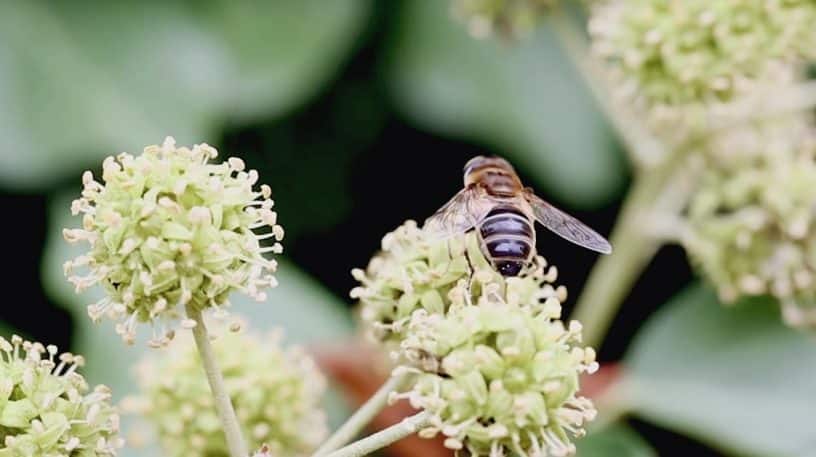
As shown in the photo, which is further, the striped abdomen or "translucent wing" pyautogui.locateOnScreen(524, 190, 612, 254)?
"translucent wing" pyautogui.locateOnScreen(524, 190, 612, 254)

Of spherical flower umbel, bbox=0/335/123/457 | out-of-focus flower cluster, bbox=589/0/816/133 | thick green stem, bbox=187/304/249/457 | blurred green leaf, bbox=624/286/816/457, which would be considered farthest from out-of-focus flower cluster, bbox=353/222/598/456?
blurred green leaf, bbox=624/286/816/457

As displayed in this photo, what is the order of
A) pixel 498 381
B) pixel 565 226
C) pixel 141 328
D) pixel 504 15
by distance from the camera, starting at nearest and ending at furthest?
pixel 498 381 → pixel 565 226 → pixel 141 328 → pixel 504 15

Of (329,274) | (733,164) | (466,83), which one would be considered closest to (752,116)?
(733,164)

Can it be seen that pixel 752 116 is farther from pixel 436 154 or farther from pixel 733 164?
pixel 436 154

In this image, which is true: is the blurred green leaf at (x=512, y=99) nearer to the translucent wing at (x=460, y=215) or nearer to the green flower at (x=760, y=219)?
the green flower at (x=760, y=219)

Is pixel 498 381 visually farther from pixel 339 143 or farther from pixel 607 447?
pixel 339 143

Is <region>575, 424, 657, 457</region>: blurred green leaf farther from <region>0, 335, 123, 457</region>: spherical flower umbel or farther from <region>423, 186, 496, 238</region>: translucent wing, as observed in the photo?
<region>0, 335, 123, 457</region>: spherical flower umbel

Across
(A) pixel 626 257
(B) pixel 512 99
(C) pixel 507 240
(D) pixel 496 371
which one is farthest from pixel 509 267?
(B) pixel 512 99
